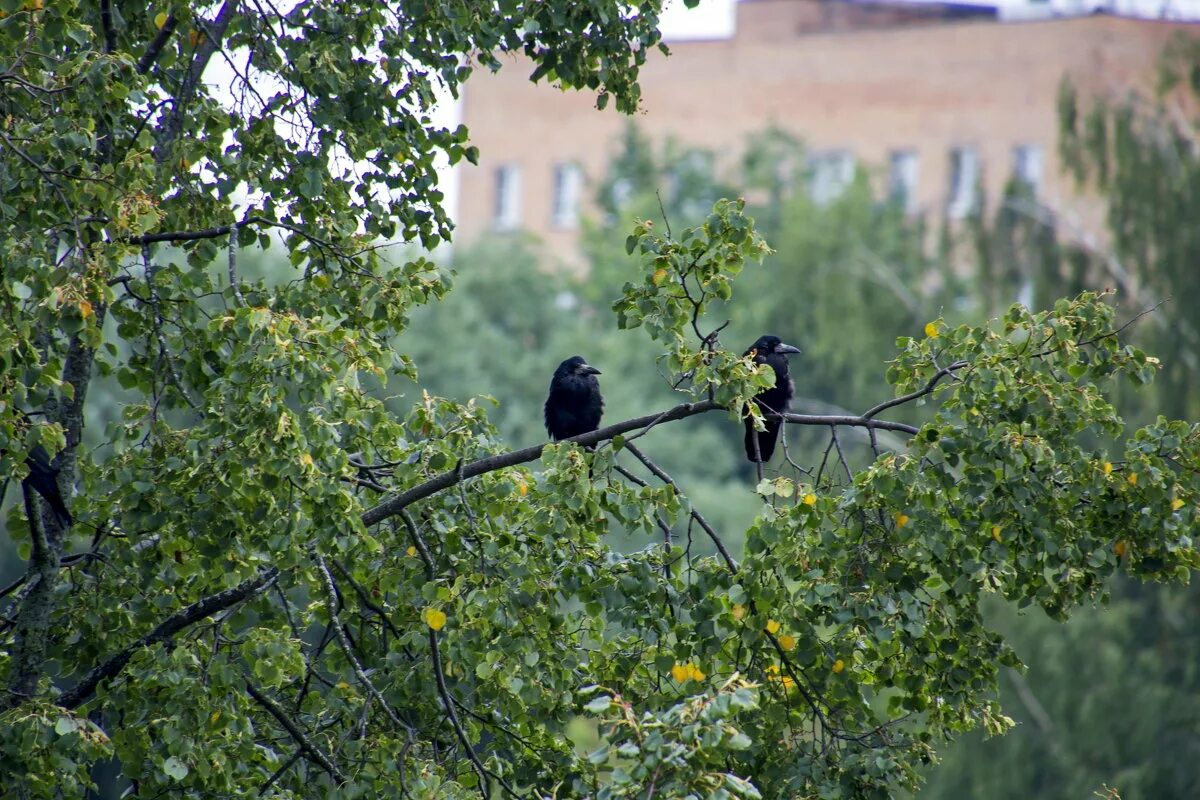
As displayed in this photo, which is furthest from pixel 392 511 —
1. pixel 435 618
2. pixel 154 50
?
pixel 154 50

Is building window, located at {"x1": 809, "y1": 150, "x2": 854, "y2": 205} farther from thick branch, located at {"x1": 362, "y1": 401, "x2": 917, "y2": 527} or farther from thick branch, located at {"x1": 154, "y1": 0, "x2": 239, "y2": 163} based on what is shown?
thick branch, located at {"x1": 362, "y1": 401, "x2": 917, "y2": 527}

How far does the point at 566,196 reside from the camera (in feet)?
163

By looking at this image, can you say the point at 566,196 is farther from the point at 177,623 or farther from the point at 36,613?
the point at 177,623

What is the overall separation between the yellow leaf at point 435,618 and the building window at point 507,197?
43.4 meters

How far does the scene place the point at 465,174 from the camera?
52188 mm

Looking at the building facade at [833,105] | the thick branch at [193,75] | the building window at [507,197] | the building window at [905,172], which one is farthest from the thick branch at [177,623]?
the building window at [507,197]

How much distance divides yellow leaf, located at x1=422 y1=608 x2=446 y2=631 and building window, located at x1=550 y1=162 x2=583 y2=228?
43.0m

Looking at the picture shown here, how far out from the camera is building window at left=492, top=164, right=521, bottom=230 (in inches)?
1965

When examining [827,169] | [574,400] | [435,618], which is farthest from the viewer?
[827,169]

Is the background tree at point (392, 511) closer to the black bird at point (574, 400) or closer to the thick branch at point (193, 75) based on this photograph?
the thick branch at point (193, 75)

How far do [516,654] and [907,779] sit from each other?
154cm

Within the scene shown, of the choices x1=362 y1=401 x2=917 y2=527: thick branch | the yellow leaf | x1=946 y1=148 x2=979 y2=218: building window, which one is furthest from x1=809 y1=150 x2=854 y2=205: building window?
the yellow leaf

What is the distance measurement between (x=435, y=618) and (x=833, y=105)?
4070 cm

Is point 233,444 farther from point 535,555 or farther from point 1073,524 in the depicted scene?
point 1073,524
